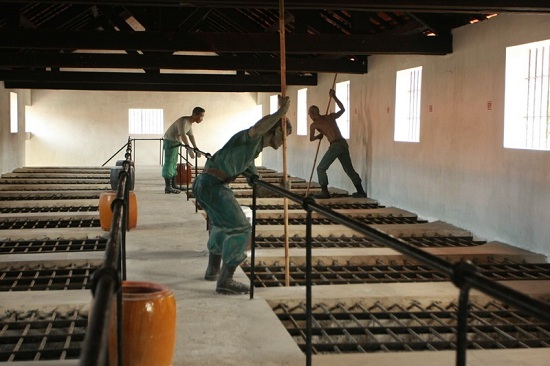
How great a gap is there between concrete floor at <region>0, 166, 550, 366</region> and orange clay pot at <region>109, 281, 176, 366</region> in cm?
47

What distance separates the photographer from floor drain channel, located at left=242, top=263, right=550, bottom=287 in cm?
756

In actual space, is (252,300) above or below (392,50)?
below

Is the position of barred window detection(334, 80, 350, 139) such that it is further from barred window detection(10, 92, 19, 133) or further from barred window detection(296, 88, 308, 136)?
barred window detection(10, 92, 19, 133)

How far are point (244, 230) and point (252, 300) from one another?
1.89 ft

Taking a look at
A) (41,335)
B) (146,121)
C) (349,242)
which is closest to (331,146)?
(349,242)

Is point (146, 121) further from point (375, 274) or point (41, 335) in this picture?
point (41, 335)

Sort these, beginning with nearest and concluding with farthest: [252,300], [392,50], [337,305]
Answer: [252,300] < [337,305] < [392,50]

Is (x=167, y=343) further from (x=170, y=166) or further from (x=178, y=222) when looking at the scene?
(x=170, y=166)

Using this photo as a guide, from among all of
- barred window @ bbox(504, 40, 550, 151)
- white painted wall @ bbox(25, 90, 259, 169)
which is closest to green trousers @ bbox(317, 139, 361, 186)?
barred window @ bbox(504, 40, 550, 151)

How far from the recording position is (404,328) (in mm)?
5867

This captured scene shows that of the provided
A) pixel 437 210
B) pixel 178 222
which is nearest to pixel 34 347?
pixel 178 222

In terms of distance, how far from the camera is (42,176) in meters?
19.2

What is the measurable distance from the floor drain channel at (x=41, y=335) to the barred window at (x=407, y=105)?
8.46m

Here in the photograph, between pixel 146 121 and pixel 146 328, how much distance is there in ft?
78.7
